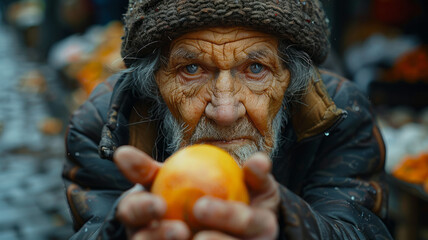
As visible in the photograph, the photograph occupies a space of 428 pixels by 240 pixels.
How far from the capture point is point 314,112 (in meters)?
2.24

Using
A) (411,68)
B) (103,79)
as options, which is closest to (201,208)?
(103,79)

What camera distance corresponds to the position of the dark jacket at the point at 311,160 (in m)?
2.12

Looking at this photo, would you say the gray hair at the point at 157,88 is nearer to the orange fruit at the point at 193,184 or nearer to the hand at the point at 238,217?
the orange fruit at the point at 193,184

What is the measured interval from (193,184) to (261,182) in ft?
0.58

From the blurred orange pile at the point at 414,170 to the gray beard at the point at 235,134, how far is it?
7.00 feet

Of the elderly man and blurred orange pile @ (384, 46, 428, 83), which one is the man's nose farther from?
blurred orange pile @ (384, 46, 428, 83)

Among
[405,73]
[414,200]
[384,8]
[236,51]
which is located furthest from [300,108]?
[384,8]

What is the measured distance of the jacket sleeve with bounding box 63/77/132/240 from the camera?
2230mm

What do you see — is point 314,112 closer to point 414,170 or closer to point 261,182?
point 261,182

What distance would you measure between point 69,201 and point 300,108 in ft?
3.60

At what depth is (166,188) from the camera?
4.53ft

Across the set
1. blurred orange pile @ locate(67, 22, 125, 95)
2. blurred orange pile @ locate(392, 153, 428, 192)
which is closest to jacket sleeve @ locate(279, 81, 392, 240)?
blurred orange pile @ locate(392, 153, 428, 192)

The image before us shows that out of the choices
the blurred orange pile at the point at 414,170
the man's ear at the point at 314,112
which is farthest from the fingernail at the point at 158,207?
the blurred orange pile at the point at 414,170

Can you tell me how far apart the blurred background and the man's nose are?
949mm
